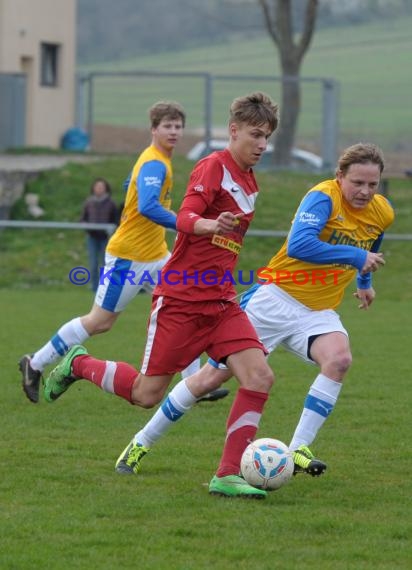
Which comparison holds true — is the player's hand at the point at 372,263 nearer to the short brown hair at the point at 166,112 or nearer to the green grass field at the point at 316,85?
the short brown hair at the point at 166,112

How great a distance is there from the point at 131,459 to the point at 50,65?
23843 mm

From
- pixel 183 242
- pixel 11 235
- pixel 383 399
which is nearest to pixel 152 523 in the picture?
pixel 183 242

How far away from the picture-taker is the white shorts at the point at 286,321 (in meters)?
6.69

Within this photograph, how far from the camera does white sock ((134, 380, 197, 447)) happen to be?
21.2 feet

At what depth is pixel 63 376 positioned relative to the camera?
698 cm

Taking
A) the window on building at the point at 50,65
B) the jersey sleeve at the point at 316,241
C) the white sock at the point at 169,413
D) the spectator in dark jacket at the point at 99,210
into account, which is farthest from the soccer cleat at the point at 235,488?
the window on building at the point at 50,65

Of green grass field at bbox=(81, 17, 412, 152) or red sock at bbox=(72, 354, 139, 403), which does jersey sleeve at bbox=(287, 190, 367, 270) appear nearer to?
red sock at bbox=(72, 354, 139, 403)

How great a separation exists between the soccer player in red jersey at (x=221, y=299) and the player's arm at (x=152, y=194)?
2.09 m

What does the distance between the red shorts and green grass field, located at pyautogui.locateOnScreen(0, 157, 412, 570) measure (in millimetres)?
640

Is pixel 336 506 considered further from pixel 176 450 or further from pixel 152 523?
pixel 176 450

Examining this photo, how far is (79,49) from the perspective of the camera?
54469 mm

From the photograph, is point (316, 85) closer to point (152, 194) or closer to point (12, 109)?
point (12, 109)

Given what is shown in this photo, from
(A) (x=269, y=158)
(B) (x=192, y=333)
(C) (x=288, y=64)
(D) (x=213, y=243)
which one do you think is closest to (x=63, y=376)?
(B) (x=192, y=333)

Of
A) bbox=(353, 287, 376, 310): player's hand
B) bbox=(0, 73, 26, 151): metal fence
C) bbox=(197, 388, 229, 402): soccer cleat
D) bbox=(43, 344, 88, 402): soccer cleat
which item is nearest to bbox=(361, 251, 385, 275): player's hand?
bbox=(353, 287, 376, 310): player's hand
